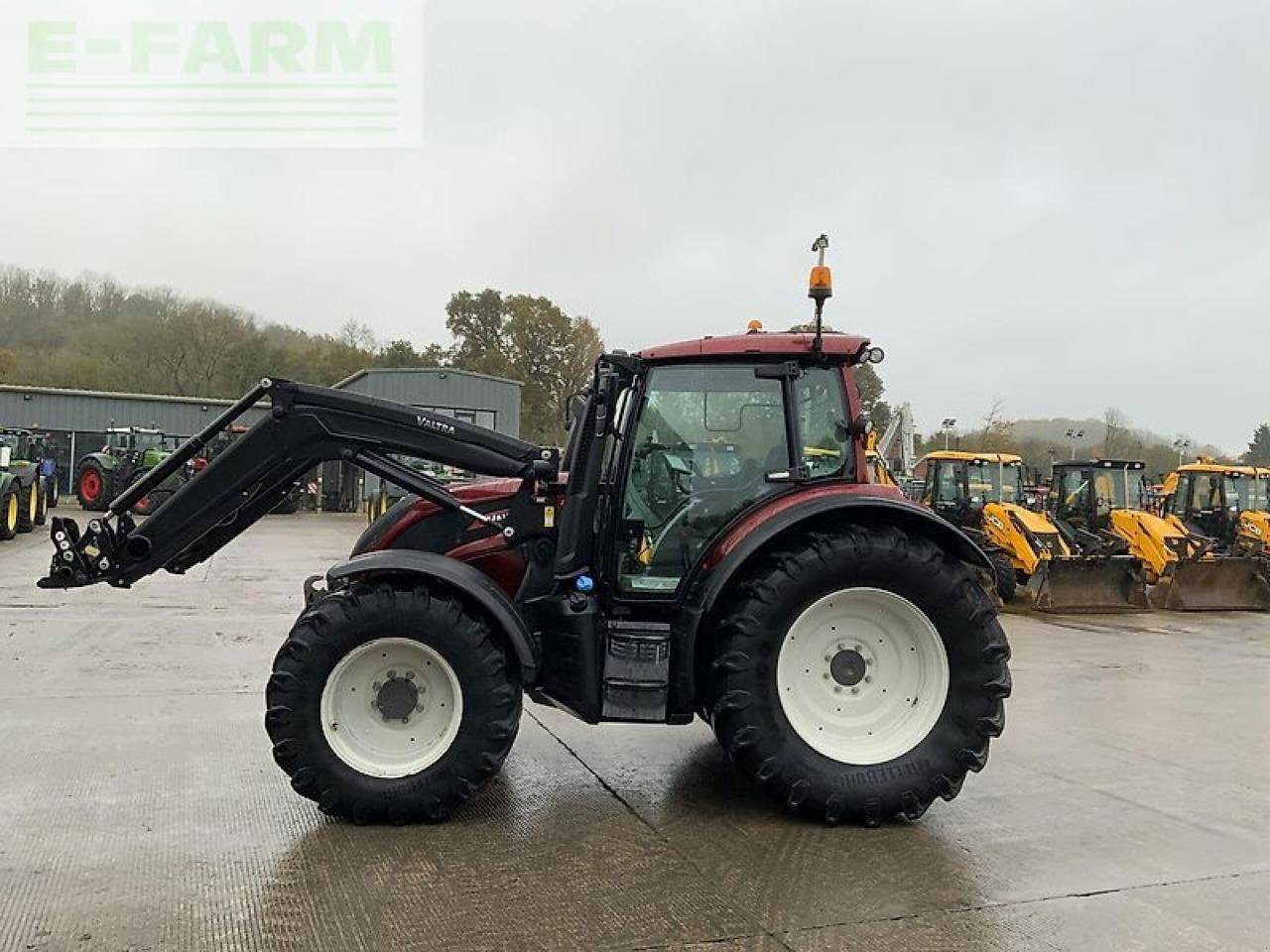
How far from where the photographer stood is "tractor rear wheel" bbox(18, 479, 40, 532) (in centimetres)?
1894

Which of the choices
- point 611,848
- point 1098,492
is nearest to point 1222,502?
point 1098,492

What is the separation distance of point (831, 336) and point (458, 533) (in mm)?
2001

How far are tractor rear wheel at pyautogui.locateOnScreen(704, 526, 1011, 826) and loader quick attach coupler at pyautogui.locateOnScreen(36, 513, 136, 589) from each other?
2747 millimetres

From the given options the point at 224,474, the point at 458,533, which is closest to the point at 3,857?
the point at 224,474

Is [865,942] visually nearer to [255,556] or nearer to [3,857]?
[3,857]

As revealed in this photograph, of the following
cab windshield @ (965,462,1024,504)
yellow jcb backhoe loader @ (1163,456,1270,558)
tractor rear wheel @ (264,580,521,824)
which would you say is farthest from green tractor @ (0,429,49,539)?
yellow jcb backhoe loader @ (1163,456,1270,558)

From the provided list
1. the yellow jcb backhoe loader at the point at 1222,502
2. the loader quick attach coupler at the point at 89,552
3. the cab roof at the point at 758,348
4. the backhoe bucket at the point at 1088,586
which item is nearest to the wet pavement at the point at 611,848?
the loader quick attach coupler at the point at 89,552

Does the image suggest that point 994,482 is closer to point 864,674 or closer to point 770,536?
point 864,674

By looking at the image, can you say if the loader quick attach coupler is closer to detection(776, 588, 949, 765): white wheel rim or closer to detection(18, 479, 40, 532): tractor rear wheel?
detection(776, 588, 949, 765): white wheel rim

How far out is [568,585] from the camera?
4.38 metres

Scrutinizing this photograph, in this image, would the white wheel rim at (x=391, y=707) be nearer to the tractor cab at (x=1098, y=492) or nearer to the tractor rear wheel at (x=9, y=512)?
the tractor cab at (x=1098, y=492)

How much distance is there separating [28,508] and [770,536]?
777 inches

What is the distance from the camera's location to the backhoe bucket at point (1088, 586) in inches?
507

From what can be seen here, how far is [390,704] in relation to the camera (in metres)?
4.21
